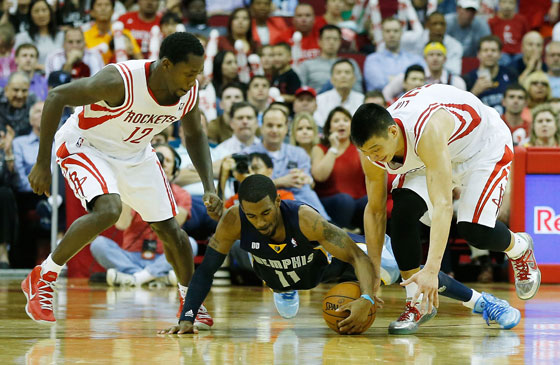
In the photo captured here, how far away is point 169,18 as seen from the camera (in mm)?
10922

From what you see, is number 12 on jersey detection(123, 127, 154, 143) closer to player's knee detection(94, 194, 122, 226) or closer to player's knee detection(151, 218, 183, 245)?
player's knee detection(94, 194, 122, 226)

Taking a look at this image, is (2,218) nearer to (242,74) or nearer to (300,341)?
(242,74)

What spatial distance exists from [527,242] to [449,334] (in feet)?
2.97

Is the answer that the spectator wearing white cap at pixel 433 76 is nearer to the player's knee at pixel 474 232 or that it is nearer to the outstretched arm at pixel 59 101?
the player's knee at pixel 474 232

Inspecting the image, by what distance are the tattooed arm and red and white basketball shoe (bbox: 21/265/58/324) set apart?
1.49 meters

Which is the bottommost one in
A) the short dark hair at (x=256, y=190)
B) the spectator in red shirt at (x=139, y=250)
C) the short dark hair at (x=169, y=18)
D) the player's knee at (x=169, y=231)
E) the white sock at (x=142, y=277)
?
the white sock at (x=142, y=277)

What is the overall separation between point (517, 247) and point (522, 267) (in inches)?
8.4

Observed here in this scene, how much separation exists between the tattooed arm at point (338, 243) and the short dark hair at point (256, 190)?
0.27 m

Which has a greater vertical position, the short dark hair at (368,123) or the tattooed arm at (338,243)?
the short dark hair at (368,123)

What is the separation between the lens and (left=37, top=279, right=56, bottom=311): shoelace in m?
4.95

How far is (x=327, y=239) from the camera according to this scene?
15.4 feet

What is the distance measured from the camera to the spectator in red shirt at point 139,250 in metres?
8.39

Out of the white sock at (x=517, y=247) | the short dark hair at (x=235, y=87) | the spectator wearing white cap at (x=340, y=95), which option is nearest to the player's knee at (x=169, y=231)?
the white sock at (x=517, y=247)

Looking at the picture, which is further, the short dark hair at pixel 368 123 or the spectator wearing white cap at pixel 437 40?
the spectator wearing white cap at pixel 437 40
